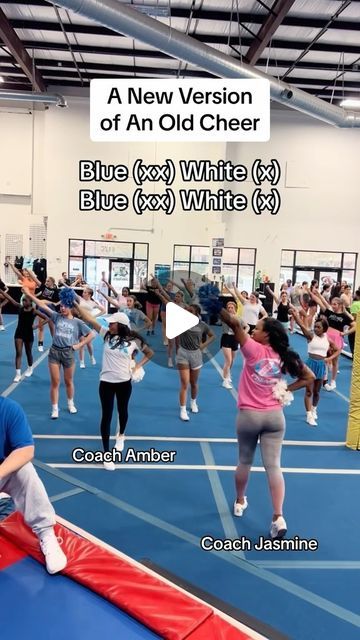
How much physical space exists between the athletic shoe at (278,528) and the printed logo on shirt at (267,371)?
3.80 ft

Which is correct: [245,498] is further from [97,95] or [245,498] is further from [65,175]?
[65,175]

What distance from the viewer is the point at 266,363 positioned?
3.77 metres

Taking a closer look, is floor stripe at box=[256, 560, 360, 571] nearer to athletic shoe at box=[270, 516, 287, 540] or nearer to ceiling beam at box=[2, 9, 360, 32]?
athletic shoe at box=[270, 516, 287, 540]

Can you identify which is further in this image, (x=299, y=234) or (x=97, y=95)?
(x=299, y=234)

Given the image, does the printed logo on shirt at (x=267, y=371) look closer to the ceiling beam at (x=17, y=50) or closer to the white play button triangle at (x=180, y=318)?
the white play button triangle at (x=180, y=318)

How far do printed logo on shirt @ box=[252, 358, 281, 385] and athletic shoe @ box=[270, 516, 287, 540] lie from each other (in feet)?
3.80

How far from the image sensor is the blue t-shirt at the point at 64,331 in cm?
630

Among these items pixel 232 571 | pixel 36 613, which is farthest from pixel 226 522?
pixel 36 613

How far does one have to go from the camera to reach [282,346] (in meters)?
3.79

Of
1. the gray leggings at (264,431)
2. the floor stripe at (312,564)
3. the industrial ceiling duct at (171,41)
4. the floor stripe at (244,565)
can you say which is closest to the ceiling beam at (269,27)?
the industrial ceiling duct at (171,41)

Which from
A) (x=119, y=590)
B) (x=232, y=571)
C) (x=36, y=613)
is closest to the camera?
(x=36, y=613)

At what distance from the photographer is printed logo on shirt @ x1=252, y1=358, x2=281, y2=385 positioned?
148 inches

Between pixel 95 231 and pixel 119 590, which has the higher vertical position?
pixel 95 231

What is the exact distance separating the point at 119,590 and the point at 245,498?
196 centimetres
